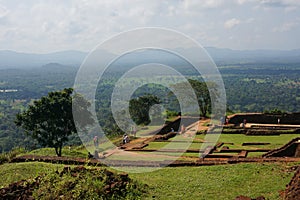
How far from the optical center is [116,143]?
1858 centimetres

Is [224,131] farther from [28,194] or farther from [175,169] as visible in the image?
[28,194]

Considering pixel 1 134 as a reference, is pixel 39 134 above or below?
above

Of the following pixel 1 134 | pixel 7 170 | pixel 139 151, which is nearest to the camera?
pixel 7 170

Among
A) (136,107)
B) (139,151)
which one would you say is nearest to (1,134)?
(136,107)

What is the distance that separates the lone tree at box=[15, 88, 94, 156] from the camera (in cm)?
1758

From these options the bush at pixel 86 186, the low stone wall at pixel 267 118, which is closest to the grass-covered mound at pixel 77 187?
the bush at pixel 86 186

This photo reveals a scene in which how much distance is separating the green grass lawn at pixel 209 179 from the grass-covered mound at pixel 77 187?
2.36ft

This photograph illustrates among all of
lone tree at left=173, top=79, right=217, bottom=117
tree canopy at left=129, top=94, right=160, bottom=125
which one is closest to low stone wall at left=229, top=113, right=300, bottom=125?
lone tree at left=173, top=79, right=217, bottom=117

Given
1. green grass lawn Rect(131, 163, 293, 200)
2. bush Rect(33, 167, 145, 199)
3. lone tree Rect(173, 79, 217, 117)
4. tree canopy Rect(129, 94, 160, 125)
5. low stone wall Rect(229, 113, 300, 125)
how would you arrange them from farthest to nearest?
lone tree Rect(173, 79, 217, 117) < tree canopy Rect(129, 94, 160, 125) < low stone wall Rect(229, 113, 300, 125) < green grass lawn Rect(131, 163, 293, 200) < bush Rect(33, 167, 145, 199)

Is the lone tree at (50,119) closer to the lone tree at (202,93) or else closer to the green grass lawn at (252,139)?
the green grass lawn at (252,139)

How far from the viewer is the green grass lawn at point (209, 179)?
8.22m

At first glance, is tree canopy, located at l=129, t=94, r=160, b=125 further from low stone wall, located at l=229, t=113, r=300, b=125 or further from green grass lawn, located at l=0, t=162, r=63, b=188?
green grass lawn, located at l=0, t=162, r=63, b=188

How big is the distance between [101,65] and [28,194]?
4.81 m

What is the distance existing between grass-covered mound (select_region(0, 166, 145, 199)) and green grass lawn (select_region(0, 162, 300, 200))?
0.72 meters
